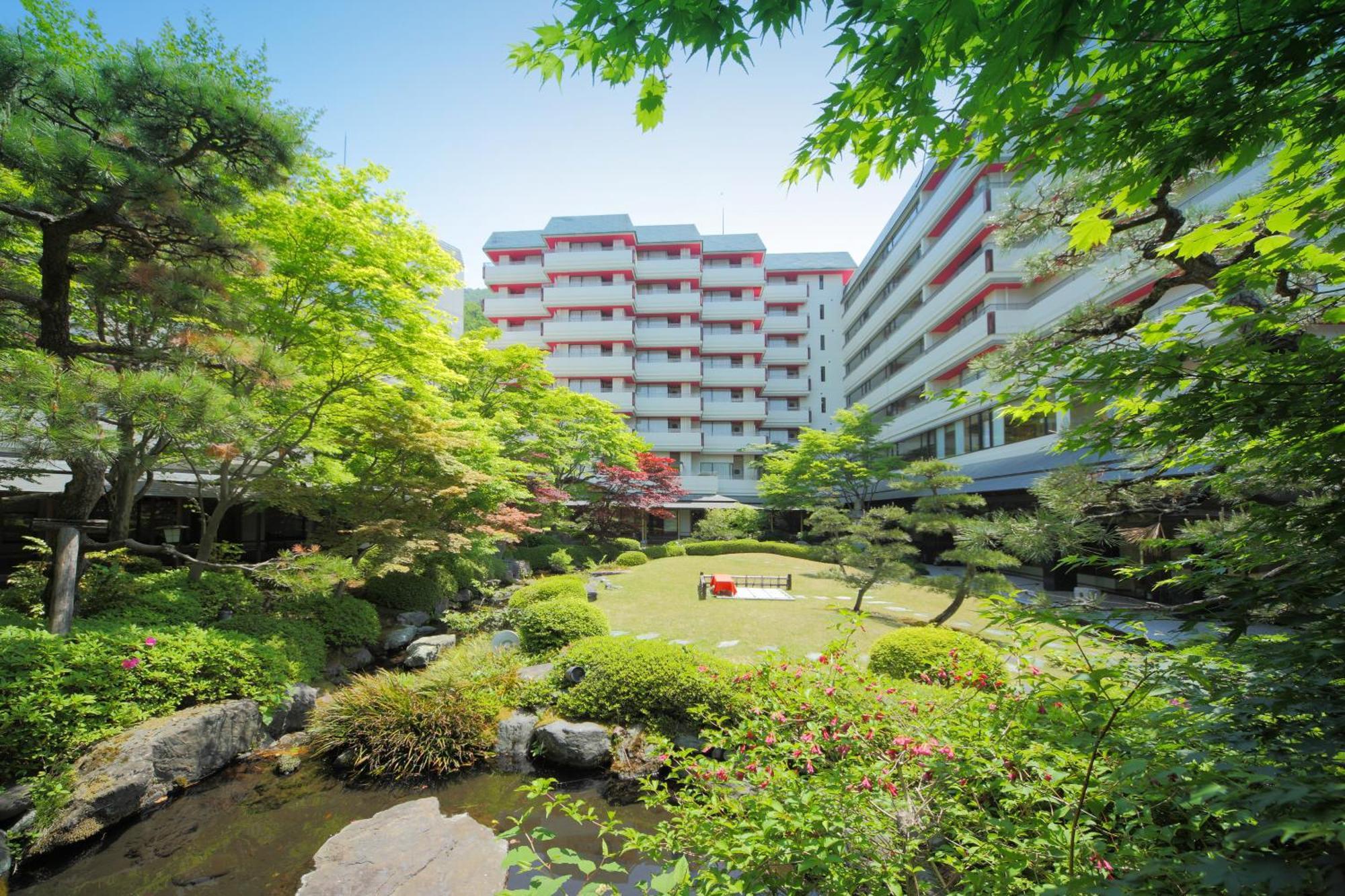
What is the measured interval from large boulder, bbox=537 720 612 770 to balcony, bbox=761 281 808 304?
112 feet

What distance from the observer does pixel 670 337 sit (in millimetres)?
34625

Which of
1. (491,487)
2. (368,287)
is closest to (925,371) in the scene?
(491,487)

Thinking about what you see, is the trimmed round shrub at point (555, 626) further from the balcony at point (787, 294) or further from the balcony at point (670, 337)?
the balcony at point (787, 294)

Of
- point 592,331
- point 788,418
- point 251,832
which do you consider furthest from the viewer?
point 788,418

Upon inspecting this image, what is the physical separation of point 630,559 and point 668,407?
15.5 metres

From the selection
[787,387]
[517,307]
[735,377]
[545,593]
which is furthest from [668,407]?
[545,593]

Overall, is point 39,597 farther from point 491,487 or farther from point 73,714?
point 491,487

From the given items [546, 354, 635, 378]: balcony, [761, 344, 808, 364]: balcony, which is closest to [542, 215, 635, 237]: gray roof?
[546, 354, 635, 378]: balcony

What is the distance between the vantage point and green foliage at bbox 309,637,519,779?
589 cm

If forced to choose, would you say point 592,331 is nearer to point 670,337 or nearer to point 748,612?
point 670,337

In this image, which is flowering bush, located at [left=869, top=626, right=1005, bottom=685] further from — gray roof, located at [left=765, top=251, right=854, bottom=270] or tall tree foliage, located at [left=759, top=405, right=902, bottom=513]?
gray roof, located at [left=765, top=251, right=854, bottom=270]

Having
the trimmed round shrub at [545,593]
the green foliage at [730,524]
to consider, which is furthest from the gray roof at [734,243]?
the trimmed round shrub at [545,593]

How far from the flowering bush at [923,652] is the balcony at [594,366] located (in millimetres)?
27646

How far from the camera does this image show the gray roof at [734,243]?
3562 centimetres
